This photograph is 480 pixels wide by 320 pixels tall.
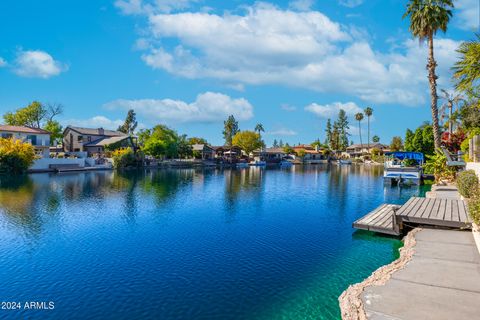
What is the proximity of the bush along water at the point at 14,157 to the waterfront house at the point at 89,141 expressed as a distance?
2439 cm

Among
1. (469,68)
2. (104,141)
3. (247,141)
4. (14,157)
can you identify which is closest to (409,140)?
(469,68)

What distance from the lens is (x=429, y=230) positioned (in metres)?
14.8

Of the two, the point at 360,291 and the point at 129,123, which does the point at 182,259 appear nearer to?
the point at 360,291

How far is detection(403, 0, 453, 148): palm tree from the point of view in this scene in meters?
31.8

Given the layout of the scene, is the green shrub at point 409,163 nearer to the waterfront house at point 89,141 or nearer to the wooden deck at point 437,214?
the wooden deck at point 437,214

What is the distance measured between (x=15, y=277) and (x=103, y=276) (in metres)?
3.32

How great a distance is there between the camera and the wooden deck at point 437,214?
1441 centimetres

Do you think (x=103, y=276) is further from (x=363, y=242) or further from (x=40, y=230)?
(x=363, y=242)

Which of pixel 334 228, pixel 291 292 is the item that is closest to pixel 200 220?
pixel 334 228

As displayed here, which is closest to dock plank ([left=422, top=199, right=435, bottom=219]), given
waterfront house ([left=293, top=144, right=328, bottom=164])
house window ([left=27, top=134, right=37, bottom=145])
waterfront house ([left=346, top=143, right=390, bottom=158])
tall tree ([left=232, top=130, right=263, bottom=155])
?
house window ([left=27, top=134, right=37, bottom=145])

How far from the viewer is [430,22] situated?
1252 inches

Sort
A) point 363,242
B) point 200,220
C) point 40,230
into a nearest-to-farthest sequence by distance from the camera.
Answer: point 363,242 → point 40,230 → point 200,220

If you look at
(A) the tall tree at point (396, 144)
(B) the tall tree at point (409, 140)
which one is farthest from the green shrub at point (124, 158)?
(A) the tall tree at point (396, 144)

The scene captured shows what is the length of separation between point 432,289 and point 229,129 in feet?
432
